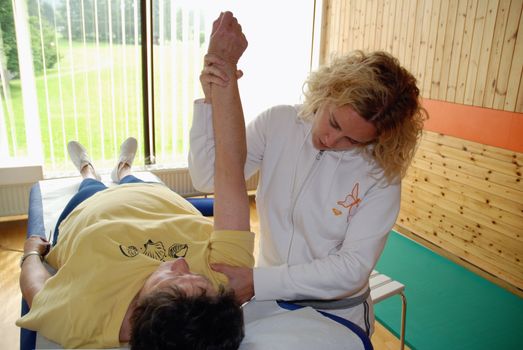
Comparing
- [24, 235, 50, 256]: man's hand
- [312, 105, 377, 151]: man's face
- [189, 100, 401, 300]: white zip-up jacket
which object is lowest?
[24, 235, 50, 256]: man's hand

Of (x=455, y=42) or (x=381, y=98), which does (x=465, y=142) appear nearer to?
(x=455, y=42)

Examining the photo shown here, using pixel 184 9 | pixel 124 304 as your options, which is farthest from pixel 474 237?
pixel 184 9

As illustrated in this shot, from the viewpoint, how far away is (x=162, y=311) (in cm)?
93

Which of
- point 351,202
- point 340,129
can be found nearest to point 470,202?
point 351,202

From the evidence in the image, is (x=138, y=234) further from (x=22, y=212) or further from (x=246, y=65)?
(x=246, y=65)

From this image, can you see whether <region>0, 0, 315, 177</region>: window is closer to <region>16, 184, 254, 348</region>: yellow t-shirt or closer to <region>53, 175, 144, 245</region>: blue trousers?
<region>53, 175, 144, 245</region>: blue trousers

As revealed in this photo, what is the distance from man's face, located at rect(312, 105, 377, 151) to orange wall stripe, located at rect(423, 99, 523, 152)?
203cm

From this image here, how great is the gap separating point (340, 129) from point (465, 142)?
227 centimetres

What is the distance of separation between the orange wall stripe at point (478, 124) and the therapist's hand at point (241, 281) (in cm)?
226

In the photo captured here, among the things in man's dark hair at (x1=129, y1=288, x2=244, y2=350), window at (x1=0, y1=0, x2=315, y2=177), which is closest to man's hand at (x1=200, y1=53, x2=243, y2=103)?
man's dark hair at (x1=129, y1=288, x2=244, y2=350)

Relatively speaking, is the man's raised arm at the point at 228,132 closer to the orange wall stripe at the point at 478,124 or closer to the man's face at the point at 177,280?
the man's face at the point at 177,280

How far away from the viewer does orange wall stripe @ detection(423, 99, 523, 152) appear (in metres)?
2.63

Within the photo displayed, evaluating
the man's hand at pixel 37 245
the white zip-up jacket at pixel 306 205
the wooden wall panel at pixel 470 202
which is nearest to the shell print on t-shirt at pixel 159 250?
the white zip-up jacket at pixel 306 205

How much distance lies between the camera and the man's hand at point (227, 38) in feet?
3.57
